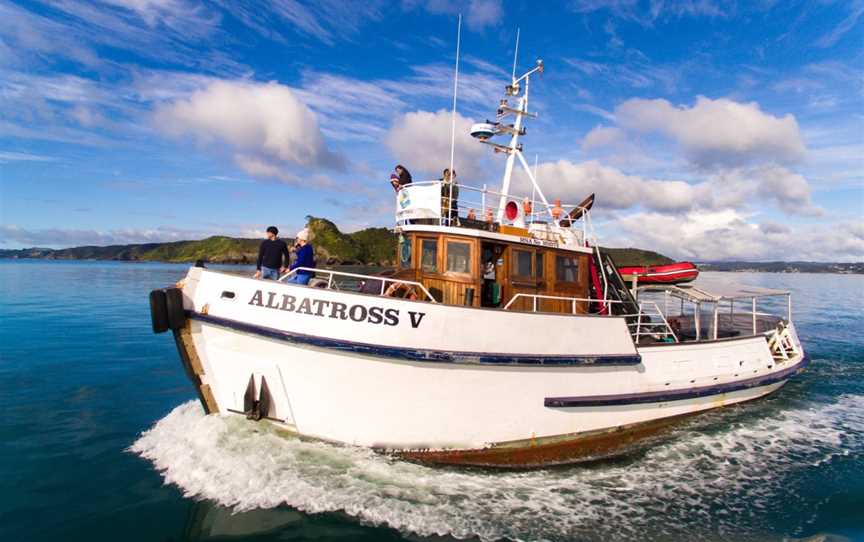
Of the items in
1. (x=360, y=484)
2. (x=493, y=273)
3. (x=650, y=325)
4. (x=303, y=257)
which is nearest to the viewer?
(x=360, y=484)

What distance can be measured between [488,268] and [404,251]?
1.73 metres

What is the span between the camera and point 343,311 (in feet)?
23.0

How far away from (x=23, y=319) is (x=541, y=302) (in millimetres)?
21943

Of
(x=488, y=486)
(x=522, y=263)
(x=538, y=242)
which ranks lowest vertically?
(x=488, y=486)

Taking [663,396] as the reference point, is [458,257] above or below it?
above

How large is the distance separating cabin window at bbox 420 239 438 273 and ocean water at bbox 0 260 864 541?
3391 millimetres

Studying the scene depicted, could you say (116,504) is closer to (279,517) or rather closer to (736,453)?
(279,517)

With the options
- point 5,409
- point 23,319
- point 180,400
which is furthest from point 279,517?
point 23,319

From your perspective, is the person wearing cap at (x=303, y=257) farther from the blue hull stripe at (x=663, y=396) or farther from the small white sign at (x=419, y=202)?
the blue hull stripe at (x=663, y=396)

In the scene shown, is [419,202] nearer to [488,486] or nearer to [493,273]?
[493,273]

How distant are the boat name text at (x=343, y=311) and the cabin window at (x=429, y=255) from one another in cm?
176

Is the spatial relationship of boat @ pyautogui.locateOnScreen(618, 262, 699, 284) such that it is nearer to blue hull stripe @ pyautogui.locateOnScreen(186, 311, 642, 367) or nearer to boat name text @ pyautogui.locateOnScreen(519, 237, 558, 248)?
boat name text @ pyautogui.locateOnScreen(519, 237, 558, 248)

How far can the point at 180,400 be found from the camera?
10.5 meters

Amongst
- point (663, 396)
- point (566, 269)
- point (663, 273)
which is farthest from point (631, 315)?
point (663, 273)
